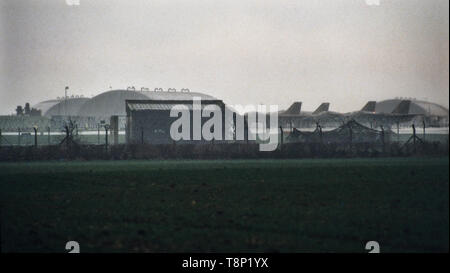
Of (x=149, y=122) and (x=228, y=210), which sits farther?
(x=149, y=122)

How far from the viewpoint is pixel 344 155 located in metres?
26.3

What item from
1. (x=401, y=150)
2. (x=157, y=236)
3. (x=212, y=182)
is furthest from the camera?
(x=401, y=150)

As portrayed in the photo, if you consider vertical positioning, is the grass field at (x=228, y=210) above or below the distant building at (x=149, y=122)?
below

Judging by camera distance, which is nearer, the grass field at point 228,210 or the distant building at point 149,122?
the grass field at point 228,210

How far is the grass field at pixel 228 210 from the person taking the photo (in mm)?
8930

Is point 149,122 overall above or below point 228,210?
above

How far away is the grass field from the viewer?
893cm

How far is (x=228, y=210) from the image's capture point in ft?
38.6

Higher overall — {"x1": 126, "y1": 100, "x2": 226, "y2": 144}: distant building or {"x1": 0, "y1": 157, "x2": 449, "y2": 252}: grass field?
{"x1": 126, "y1": 100, "x2": 226, "y2": 144}: distant building

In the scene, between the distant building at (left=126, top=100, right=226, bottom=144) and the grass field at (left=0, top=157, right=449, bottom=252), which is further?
the distant building at (left=126, top=100, right=226, bottom=144)

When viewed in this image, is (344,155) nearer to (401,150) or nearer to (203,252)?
(401,150)

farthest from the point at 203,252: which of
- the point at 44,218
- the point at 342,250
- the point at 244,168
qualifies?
the point at 244,168

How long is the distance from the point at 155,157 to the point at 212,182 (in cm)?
1032
